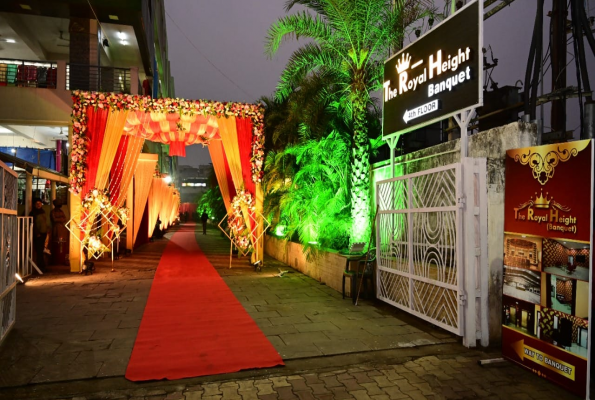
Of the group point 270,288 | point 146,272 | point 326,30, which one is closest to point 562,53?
point 326,30

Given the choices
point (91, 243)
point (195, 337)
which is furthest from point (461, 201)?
point (91, 243)

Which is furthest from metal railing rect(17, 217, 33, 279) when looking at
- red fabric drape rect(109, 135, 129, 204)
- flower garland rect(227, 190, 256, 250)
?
flower garland rect(227, 190, 256, 250)

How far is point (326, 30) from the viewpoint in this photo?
8.70 m

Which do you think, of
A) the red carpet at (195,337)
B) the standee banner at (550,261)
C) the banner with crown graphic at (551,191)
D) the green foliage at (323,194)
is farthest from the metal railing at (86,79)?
the standee banner at (550,261)

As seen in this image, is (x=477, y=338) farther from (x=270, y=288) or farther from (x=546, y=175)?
(x=270, y=288)

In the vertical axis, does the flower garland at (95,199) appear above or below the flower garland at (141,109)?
below

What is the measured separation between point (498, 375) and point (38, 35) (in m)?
19.1

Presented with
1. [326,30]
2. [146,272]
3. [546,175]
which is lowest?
[146,272]

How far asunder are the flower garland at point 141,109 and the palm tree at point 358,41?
2.64m

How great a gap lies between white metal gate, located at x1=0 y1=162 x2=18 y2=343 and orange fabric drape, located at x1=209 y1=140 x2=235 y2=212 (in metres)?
7.30

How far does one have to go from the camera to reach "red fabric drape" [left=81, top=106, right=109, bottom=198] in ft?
34.1

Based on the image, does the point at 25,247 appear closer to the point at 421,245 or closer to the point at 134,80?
the point at 134,80

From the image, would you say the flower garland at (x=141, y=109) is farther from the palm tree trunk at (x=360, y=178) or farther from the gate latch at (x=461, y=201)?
the gate latch at (x=461, y=201)

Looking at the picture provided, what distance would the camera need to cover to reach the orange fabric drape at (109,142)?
10.5 m
